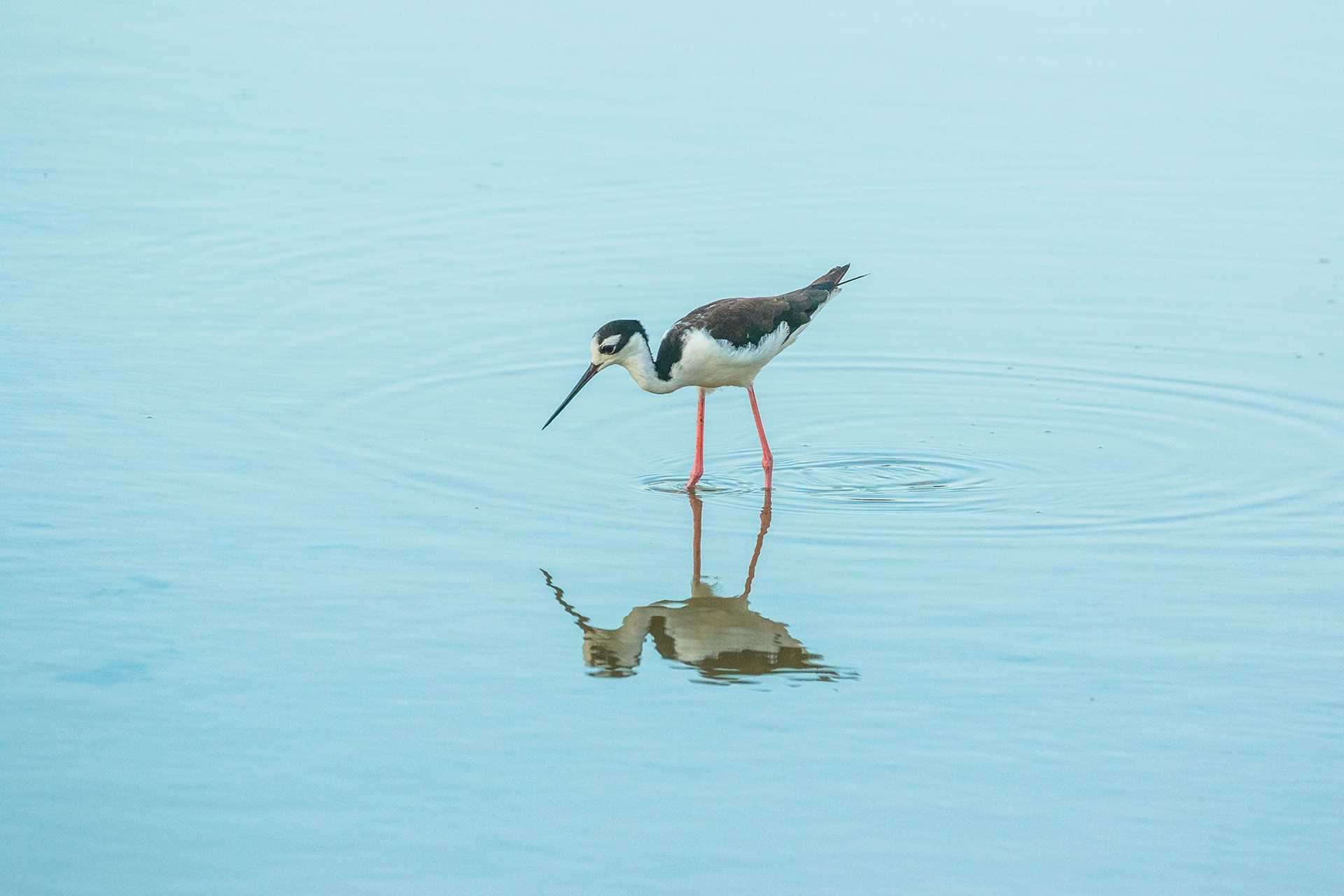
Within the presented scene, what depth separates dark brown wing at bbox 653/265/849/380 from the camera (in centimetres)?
1017

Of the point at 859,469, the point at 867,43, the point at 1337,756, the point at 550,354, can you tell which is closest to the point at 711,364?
the point at 859,469

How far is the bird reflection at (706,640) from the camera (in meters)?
7.62

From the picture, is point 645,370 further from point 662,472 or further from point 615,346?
point 662,472

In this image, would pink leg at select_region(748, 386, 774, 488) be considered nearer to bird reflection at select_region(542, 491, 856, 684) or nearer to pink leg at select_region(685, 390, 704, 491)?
pink leg at select_region(685, 390, 704, 491)

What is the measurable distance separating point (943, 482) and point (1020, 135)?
24.9ft

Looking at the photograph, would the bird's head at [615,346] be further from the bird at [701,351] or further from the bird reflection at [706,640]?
the bird reflection at [706,640]

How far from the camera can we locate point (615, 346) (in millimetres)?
10039

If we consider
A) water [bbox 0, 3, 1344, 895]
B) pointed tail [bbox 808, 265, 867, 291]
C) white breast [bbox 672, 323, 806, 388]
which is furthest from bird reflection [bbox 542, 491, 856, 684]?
pointed tail [bbox 808, 265, 867, 291]

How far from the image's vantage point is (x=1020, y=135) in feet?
54.9

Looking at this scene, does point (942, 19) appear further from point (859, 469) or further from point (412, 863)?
point (412, 863)

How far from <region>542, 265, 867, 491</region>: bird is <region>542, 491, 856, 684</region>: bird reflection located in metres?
1.77

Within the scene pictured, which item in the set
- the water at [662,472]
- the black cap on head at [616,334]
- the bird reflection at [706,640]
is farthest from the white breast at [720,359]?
the bird reflection at [706,640]

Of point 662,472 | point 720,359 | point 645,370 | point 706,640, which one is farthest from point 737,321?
point 706,640

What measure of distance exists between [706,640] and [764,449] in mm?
2443
